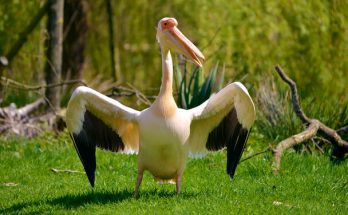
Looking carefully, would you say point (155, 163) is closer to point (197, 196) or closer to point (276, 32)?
point (197, 196)

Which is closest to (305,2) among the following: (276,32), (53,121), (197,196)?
(276,32)

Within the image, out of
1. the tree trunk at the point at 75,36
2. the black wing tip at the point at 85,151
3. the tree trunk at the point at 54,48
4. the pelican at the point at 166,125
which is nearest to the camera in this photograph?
the pelican at the point at 166,125

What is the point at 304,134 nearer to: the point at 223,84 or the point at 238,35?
the point at 223,84

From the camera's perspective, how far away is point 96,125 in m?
7.84

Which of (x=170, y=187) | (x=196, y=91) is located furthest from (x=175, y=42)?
(x=196, y=91)

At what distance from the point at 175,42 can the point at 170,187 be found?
171cm

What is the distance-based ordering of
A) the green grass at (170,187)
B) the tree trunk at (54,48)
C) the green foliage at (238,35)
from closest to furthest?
1. the green grass at (170,187)
2. the tree trunk at (54,48)
3. the green foliage at (238,35)

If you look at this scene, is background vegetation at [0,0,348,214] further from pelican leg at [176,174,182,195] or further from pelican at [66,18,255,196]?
pelican at [66,18,255,196]

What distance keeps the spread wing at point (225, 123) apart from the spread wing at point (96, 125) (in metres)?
0.64

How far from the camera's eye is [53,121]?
1217 cm

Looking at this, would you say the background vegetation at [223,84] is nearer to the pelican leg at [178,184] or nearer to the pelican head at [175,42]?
the pelican leg at [178,184]

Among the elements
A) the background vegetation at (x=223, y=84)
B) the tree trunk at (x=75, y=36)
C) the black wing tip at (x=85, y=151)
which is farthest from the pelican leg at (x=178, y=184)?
the tree trunk at (x=75, y=36)

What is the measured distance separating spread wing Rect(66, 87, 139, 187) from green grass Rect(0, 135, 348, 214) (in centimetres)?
44

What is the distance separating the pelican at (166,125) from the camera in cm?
721
